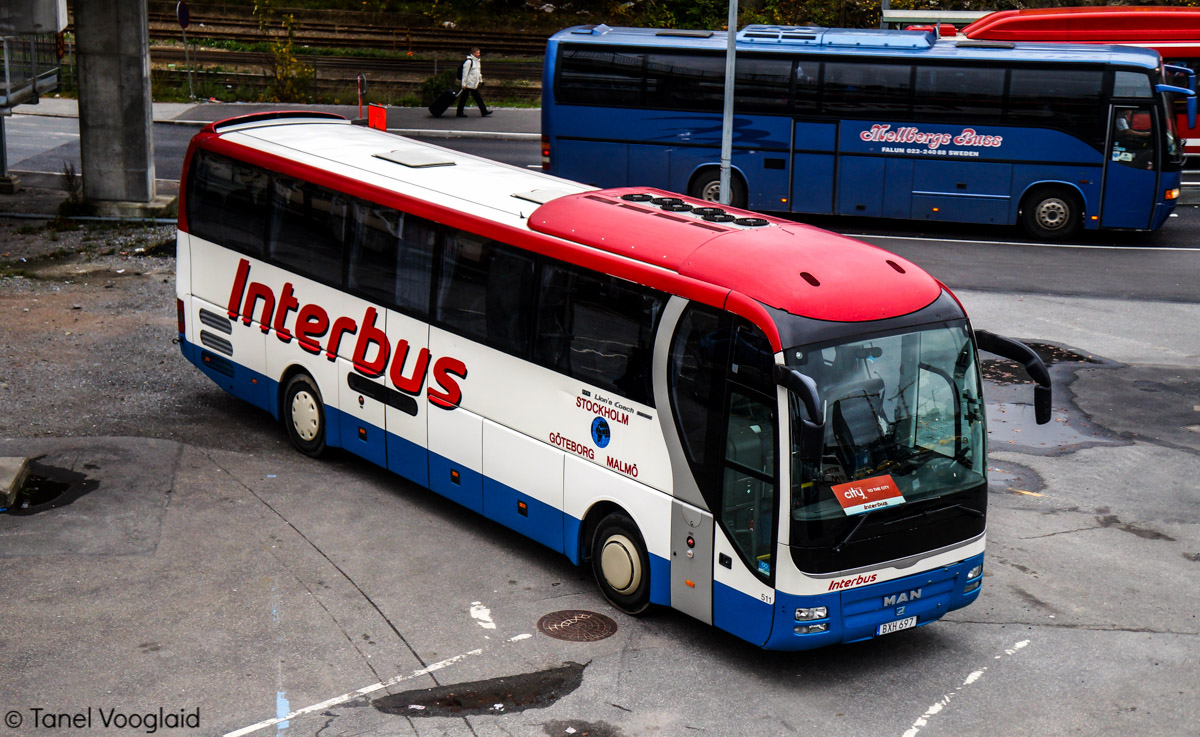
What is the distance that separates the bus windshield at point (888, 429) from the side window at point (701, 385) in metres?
0.62

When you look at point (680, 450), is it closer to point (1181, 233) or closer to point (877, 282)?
point (877, 282)

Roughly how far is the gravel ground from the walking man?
1448 cm

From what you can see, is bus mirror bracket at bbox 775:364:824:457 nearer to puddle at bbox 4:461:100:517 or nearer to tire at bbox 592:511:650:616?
tire at bbox 592:511:650:616

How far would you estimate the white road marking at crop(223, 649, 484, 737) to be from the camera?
722 cm

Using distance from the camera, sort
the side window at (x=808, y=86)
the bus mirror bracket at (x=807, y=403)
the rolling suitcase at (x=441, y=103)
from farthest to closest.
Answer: the rolling suitcase at (x=441, y=103), the side window at (x=808, y=86), the bus mirror bracket at (x=807, y=403)

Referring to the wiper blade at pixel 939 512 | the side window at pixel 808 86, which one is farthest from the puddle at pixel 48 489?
the side window at pixel 808 86

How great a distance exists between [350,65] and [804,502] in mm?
35231

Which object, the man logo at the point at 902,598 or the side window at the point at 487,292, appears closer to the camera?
the man logo at the point at 902,598

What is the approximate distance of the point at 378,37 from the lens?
42531mm

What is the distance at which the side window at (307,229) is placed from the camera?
443 inches

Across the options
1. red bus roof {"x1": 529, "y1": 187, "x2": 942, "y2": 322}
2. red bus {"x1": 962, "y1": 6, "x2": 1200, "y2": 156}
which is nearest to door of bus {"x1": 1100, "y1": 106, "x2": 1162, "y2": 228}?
red bus {"x1": 962, "y1": 6, "x2": 1200, "y2": 156}

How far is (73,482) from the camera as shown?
10.9 meters

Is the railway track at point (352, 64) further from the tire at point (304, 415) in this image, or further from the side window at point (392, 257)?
the side window at point (392, 257)

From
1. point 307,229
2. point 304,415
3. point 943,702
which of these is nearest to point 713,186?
point 307,229
